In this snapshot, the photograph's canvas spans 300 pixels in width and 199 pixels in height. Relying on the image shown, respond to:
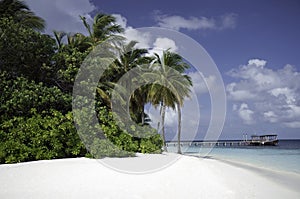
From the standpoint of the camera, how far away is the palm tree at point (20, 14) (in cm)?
1310

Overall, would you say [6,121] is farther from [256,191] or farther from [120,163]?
[256,191]

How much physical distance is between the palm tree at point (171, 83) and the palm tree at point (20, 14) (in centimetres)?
867

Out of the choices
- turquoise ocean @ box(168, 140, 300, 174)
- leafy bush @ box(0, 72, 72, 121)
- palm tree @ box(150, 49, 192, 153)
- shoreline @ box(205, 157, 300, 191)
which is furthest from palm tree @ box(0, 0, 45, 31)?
turquoise ocean @ box(168, 140, 300, 174)

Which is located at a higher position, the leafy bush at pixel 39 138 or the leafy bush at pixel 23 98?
the leafy bush at pixel 23 98

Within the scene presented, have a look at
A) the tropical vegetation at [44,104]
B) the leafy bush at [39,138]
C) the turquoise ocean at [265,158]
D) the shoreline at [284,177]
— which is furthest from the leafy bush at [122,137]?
the turquoise ocean at [265,158]

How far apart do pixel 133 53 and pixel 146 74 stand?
1767 millimetres

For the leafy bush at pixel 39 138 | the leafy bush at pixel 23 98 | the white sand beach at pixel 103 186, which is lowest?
the white sand beach at pixel 103 186

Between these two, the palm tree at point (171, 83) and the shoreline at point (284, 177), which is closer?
the shoreline at point (284, 177)

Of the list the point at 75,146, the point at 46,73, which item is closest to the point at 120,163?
the point at 75,146

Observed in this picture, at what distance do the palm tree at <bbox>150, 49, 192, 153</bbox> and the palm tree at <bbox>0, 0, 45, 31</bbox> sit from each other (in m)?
8.67

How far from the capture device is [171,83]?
2058cm

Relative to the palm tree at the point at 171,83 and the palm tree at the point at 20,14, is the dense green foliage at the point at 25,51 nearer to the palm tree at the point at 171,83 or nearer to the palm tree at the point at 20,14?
the palm tree at the point at 20,14

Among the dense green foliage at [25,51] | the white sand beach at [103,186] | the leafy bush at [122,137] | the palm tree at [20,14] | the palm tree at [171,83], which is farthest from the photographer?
the palm tree at [171,83]

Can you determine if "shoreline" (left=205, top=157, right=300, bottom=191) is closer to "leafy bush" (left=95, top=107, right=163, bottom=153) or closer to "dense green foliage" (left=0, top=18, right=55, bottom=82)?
"leafy bush" (left=95, top=107, right=163, bottom=153)
